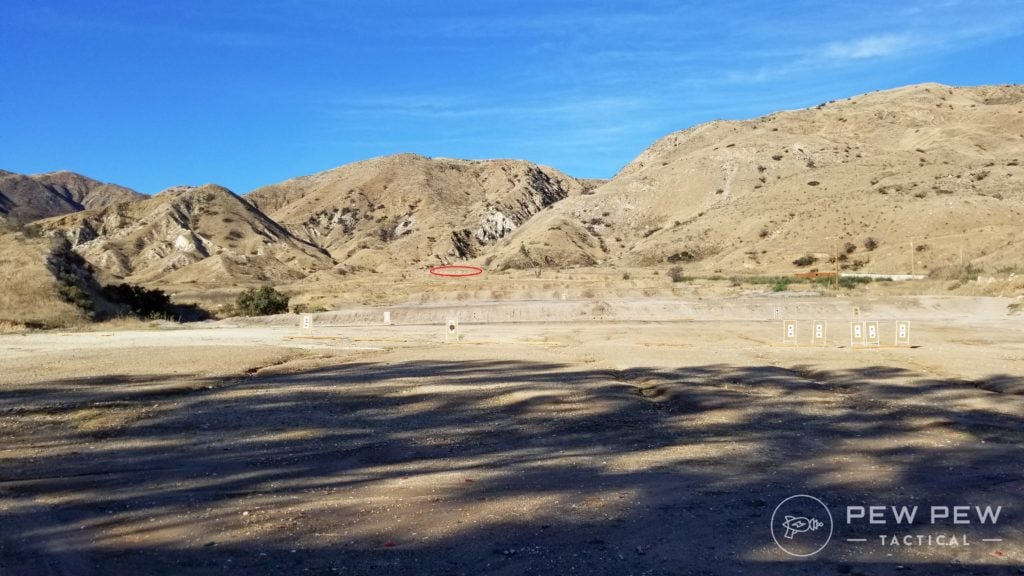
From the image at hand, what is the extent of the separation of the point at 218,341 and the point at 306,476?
20468 mm

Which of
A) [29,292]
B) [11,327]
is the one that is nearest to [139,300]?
[29,292]

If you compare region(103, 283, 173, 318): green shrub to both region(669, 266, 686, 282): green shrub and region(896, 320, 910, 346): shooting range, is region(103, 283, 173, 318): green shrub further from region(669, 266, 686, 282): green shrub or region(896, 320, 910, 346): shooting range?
region(896, 320, 910, 346): shooting range

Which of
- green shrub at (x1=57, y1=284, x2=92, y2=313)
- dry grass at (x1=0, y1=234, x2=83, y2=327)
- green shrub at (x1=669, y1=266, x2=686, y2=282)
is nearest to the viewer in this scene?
dry grass at (x1=0, y1=234, x2=83, y2=327)

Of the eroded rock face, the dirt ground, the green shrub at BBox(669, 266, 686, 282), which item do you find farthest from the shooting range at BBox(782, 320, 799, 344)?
the eroded rock face

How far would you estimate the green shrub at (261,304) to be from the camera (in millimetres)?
46656

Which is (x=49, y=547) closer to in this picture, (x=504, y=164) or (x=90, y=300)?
(x=90, y=300)

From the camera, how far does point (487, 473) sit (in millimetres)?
9055

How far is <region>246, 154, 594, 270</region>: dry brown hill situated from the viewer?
4555 inches

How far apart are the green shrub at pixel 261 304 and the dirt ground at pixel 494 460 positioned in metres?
24.8

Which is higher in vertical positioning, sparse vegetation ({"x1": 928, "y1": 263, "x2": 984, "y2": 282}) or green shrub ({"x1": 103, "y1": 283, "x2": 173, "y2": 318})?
sparse vegetation ({"x1": 928, "y1": 263, "x2": 984, "y2": 282})

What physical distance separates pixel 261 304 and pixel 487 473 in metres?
40.3

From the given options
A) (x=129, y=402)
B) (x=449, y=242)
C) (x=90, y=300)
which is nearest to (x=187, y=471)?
(x=129, y=402)

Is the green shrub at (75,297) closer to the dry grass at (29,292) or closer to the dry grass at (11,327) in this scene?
the dry grass at (29,292)

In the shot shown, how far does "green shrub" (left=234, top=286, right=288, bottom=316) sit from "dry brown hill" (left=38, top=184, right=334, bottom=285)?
32.4 metres
